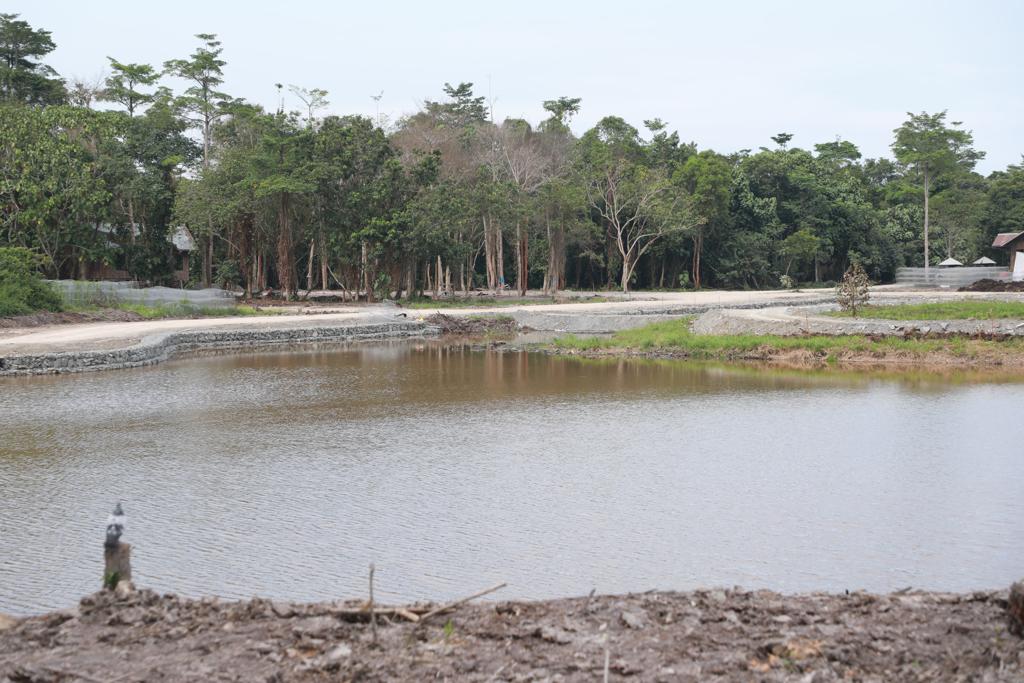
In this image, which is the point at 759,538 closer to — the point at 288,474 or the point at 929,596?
the point at 929,596

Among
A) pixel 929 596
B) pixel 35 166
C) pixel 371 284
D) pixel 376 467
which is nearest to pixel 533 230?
pixel 371 284

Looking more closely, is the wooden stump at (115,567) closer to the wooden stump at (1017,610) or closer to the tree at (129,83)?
the wooden stump at (1017,610)

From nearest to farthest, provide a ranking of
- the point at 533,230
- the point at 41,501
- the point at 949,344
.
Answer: the point at 41,501 → the point at 949,344 → the point at 533,230

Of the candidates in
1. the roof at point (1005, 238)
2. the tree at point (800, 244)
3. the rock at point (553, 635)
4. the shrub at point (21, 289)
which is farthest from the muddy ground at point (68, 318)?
the roof at point (1005, 238)

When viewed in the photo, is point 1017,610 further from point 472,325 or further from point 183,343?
point 472,325

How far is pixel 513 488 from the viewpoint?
10461 mm

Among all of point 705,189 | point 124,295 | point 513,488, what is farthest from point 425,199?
point 513,488

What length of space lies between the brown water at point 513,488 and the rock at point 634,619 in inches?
49.9

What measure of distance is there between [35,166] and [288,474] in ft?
109

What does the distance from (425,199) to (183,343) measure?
16.0 metres

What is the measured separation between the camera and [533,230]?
53656mm

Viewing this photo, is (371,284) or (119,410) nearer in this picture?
(119,410)

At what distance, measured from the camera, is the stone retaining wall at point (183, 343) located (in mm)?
21859

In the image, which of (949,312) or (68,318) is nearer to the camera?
(949,312)
